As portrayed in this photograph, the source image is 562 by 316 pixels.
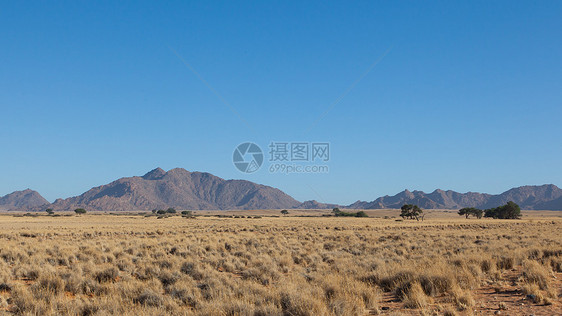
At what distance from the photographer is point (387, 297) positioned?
34.5ft

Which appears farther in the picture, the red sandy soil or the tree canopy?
the tree canopy

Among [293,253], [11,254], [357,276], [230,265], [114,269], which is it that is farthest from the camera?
[293,253]

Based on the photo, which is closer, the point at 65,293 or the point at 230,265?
→ the point at 65,293

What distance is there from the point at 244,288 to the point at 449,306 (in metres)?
4.98

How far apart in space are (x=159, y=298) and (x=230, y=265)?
732cm

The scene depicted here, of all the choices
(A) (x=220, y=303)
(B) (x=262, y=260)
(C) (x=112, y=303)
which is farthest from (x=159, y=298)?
(B) (x=262, y=260)

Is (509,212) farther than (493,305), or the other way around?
(509,212)

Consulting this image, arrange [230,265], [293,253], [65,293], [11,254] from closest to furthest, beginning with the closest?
1. [65,293]
2. [230,265]
3. [11,254]
4. [293,253]

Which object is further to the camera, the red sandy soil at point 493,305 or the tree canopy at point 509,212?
the tree canopy at point 509,212

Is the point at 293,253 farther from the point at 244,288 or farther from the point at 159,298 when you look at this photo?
the point at 159,298

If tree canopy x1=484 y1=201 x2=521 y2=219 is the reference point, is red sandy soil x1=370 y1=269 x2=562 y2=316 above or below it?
below

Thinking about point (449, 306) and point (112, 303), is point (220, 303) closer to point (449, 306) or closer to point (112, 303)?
point (112, 303)

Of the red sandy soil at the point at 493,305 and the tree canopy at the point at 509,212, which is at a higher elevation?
the tree canopy at the point at 509,212

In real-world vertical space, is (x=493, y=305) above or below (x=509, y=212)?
below
